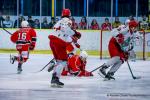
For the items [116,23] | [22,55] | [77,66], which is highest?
[116,23]

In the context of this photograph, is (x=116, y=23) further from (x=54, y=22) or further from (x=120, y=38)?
(x=120, y=38)

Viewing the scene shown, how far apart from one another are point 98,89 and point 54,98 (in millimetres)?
1731

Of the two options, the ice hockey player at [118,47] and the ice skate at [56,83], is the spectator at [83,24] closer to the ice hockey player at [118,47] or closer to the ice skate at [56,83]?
the ice hockey player at [118,47]

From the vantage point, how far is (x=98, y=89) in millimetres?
11492

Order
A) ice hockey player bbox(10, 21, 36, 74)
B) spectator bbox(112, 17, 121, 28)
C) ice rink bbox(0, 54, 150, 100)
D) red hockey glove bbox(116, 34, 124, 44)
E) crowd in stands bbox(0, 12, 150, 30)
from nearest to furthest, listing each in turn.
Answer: ice rink bbox(0, 54, 150, 100) < red hockey glove bbox(116, 34, 124, 44) < ice hockey player bbox(10, 21, 36, 74) < spectator bbox(112, 17, 121, 28) < crowd in stands bbox(0, 12, 150, 30)

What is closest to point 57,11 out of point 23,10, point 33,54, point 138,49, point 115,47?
point 23,10

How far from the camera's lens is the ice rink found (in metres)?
10.2

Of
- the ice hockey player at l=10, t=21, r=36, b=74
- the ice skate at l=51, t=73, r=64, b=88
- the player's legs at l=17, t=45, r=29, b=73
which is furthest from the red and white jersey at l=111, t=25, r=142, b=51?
the player's legs at l=17, t=45, r=29, b=73

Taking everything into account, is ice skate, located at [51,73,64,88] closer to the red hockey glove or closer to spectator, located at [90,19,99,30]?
the red hockey glove

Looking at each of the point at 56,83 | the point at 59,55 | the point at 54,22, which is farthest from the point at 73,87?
the point at 54,22

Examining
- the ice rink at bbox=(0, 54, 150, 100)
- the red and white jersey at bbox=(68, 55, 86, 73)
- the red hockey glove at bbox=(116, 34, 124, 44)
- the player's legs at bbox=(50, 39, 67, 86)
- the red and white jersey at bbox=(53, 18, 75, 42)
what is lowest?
the ice rink at bbox=(0, 54, 150, 100)

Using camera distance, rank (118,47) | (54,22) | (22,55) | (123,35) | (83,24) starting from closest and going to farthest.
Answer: (123,35)
(118,47)
(22,55)
(54,22)
(83,24)

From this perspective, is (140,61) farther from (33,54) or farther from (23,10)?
(23,10)

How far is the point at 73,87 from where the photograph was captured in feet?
38.8
